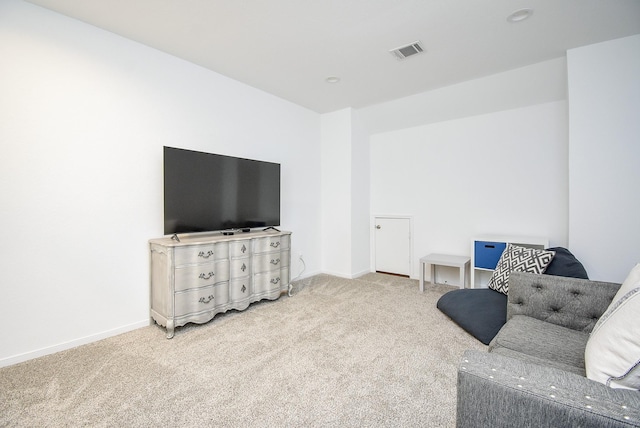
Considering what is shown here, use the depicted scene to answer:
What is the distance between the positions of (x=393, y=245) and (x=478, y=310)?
216 centimetres

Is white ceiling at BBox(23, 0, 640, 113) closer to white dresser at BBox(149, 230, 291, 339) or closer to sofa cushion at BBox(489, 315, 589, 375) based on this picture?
white dresser at BBox(149, 230, 291, 339)

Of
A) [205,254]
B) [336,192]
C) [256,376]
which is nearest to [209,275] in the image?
[205,254]

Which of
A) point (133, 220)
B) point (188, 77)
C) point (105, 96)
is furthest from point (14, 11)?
point (133, 220)

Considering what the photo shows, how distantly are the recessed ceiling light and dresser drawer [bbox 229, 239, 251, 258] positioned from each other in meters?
3.08

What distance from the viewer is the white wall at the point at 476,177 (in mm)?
3443

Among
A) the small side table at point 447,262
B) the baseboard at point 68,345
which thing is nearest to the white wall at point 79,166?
the baseboard at point 68,345

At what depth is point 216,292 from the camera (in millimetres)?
2809

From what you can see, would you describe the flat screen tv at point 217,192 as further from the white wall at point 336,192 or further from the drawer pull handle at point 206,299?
the white wall at point 336,192

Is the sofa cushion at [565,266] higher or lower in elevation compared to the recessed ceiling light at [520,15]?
lower

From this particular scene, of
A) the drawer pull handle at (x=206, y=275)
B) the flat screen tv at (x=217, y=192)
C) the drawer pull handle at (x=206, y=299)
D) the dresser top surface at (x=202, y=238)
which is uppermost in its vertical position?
the flat screen tv at (x=217, y=192)

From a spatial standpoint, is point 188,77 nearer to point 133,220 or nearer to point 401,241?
point 133,220

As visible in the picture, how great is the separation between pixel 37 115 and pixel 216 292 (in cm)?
201

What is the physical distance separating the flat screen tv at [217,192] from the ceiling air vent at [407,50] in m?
1.83

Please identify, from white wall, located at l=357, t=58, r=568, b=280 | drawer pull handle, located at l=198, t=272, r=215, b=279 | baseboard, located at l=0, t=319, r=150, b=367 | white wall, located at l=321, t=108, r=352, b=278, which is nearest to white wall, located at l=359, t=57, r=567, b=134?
white wall, located at l=357, t=58, r=568, b=280
